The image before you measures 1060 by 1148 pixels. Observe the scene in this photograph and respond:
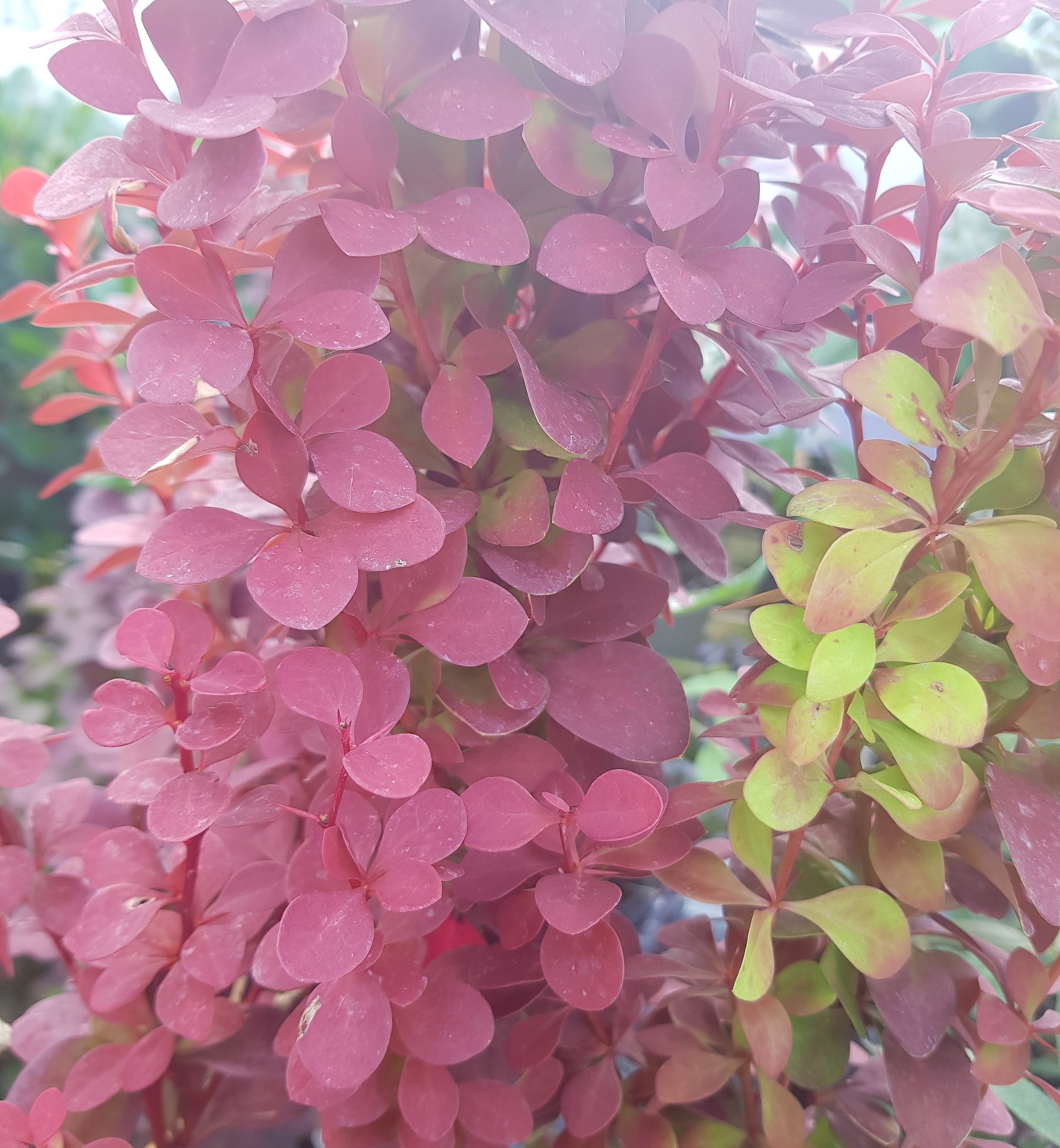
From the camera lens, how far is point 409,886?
30 cm

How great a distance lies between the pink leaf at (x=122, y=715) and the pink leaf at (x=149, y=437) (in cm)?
9

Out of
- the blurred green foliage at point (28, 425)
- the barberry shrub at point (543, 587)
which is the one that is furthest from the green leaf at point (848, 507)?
the blurred green foliage at point (28, 425)

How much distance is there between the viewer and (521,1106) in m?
0.38

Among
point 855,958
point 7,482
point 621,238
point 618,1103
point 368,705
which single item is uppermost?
point 621,238

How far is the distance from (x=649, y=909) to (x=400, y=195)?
65 cm

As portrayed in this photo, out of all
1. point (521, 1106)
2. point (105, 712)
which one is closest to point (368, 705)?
point (105, 712)

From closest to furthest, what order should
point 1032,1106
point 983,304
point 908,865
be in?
point 983,304, point 908,865, point 1032,1106

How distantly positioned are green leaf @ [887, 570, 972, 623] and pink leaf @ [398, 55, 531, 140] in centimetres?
24

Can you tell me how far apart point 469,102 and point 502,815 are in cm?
29

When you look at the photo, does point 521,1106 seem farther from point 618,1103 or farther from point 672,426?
point 672,426

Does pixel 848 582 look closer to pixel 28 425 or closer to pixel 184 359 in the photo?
pixel 184 359

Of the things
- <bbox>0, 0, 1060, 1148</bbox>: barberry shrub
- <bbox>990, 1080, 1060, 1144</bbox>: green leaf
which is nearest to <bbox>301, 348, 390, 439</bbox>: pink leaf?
<bbox>0, 0, 1060, 1148</bbox>: barberry shrub

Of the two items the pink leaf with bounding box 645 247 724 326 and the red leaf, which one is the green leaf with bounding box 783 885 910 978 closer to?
the red leaf

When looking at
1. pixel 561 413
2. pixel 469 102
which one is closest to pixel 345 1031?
pixel 561 413
